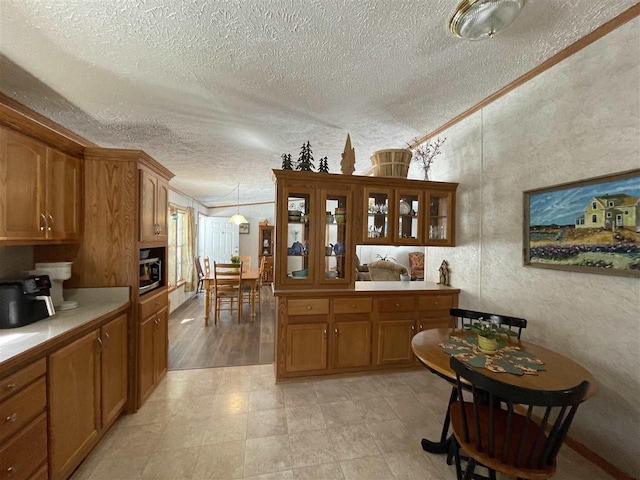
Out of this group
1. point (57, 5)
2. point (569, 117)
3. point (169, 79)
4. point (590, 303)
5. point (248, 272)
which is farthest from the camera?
point (248, 272)

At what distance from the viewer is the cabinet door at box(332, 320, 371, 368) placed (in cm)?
257

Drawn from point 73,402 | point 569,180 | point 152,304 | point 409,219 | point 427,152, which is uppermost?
point 427,152

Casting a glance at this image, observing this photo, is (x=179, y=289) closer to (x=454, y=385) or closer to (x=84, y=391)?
(x=84, y=391)

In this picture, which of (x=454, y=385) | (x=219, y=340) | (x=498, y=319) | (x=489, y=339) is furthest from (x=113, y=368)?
(x=498, y=319)

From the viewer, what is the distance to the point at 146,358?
2180 mm

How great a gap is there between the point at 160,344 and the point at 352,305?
74.8 inches

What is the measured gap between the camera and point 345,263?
268 centimetres

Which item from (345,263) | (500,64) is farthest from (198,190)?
(500,64)

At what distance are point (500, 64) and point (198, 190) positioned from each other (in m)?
5.30

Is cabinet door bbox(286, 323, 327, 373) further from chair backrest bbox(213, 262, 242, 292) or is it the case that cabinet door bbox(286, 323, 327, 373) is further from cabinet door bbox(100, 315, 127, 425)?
chair backrest bbox(213, 262, 242, 292)

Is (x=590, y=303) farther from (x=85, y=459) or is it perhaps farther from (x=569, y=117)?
(x=85, y=459)

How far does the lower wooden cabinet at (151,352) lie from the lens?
210 centimetres

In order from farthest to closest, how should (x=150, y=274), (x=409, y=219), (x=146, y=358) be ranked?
(x=409, y=219)
(x=150, y=274)
(x=146, y=358)

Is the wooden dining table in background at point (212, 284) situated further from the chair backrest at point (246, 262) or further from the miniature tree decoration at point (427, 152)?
the miniature tree decoration at point (427, 152)
